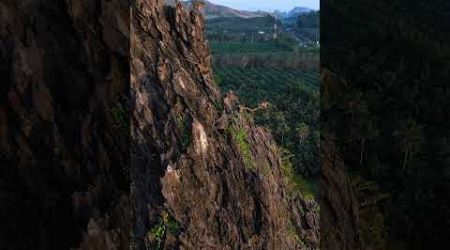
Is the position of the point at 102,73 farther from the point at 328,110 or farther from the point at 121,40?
the point at 328,110

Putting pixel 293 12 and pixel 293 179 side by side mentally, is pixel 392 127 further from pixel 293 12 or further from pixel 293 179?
pixel 293 12

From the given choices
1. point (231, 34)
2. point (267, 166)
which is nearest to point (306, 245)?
point (267, 166)

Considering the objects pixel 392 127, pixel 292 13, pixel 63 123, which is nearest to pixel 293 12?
pixel 292 13

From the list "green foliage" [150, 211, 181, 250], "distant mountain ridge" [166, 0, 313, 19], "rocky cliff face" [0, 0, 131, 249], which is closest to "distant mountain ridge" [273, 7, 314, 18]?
"distant mountain ridge" [166, 0, 313, 19]

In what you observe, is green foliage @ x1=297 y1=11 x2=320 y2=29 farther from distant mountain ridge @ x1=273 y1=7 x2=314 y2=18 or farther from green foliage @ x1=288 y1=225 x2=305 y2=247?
green foliage @ x1=288 y1=225 x2=305 y2=247

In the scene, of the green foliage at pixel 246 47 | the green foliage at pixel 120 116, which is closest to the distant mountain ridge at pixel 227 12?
the green foliage at pixel 246 47

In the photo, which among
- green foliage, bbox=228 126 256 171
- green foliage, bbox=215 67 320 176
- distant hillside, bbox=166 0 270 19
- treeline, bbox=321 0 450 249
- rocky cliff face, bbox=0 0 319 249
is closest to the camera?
treeline, bbox=321 0 450 249

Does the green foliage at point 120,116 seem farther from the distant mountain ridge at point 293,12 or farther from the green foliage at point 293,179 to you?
the distant mountain ridge at point 293,12
